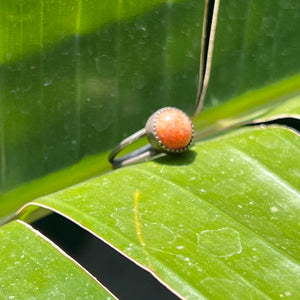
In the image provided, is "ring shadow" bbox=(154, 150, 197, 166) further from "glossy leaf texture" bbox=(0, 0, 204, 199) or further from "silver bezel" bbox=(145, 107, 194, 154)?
"glossy leaf texture" bbox=(0, 0, 204, 199)

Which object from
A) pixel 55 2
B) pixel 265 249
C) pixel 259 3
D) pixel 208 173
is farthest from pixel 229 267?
pixel 259 3

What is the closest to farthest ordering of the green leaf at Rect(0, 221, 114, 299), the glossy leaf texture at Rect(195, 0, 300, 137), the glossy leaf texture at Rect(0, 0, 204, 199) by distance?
the green leaf at Rect(0, 221, 114, 299) → the glossy leaf texture at Rect(0, 0, 204, 199) → the glossy leaf texture at Rect(195, 0, 300, 137)

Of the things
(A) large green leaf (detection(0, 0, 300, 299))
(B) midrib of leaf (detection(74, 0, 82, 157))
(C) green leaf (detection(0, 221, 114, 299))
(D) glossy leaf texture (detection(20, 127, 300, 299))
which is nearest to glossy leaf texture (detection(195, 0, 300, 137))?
(A) large green leaf (detection(0, 0, 300, 299))

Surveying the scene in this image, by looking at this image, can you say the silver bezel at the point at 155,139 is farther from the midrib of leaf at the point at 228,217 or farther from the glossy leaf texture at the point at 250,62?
the glossy leaf texture at the point at 250,62

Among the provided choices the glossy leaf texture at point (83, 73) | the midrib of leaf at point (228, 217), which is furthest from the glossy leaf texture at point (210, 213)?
the glossy leaf texture at point (83, 73)

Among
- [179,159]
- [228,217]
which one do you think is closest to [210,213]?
[228,217]

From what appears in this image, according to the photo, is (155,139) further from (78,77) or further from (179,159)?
(78,77)
